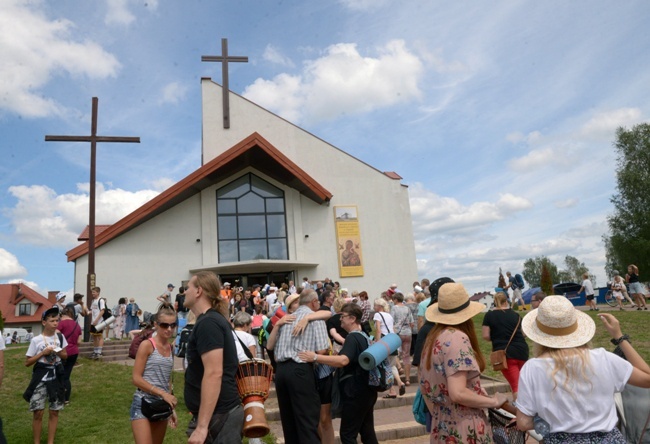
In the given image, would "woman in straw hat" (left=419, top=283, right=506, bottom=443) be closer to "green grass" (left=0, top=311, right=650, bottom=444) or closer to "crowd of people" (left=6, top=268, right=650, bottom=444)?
"crowd of people" (left=6, top=268, right=650, bottom=444)

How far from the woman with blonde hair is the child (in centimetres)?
259

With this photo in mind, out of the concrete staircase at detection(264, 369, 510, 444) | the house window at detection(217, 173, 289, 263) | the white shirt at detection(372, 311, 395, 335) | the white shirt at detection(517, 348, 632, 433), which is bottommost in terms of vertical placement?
the concrete staircase at detection(264, 369, 510, 444)

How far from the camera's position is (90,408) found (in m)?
8.23

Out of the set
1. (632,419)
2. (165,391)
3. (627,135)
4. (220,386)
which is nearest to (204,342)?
(220,386)

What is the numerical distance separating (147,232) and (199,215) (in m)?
2.36

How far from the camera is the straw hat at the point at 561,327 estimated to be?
246cm

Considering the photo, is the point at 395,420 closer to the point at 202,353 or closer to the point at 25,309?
the point at 202,353

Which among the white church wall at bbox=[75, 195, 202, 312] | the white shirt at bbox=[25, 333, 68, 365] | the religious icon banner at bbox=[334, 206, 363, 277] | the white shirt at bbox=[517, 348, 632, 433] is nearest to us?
the white shirt at bbox=[517, 348, 632, 433]

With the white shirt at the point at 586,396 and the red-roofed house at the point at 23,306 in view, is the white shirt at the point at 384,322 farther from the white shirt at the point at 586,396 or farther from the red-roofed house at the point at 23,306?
the red-roofed house at the point at 23,306

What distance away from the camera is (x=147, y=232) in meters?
22.0

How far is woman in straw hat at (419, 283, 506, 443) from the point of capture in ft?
9.25

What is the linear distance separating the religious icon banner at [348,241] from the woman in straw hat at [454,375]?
799 inches

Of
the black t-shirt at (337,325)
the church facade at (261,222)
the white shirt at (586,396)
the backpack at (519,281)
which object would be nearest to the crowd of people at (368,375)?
the white shirt at (586,396)

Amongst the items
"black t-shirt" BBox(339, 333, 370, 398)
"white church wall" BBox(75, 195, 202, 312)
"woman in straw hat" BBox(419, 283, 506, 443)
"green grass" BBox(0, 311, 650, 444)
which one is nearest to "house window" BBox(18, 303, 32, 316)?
"white church wall" BBox(75, 195, 202, 312)
